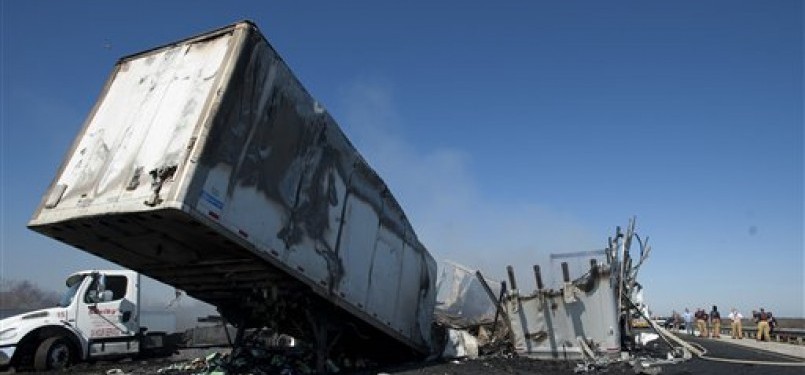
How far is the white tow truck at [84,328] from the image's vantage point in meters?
11.3

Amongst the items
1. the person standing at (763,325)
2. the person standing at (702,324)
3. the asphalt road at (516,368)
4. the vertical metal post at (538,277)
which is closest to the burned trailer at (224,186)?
the asphalt road at (516,368)

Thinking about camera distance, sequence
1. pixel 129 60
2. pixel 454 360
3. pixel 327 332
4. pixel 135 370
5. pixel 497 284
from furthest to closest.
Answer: pixel 497 284
pixel 454 360
pixel 135 370
pixel 327 332
pixel 129 60

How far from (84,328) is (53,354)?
0.70m

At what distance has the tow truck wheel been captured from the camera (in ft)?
36.9

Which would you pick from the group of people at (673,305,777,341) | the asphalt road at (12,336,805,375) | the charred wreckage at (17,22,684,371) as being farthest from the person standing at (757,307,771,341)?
the charred wreckage at (17,22,684,371)

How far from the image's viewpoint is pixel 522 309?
1248cm

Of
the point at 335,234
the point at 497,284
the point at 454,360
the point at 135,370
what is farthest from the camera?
the point at 497,284

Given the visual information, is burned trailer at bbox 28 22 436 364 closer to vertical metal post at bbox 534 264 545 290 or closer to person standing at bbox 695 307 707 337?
vertical metal post at bbox 534 264 545 290

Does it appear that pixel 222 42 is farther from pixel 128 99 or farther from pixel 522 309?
pixel 522 309

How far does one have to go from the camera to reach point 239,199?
259 inches

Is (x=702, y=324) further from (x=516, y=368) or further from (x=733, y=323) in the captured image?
(x=516, y=368)

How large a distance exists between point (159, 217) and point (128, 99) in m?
1.81

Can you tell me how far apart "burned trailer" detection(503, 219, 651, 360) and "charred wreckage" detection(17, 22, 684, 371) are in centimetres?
279

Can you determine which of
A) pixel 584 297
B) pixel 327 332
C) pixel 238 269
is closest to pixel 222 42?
pixel 238 269
